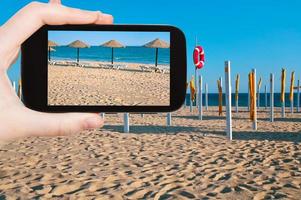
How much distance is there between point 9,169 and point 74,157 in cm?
112

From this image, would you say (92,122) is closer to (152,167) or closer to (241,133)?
(152,167)

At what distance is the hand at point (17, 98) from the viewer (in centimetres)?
147

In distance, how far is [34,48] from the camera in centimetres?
181

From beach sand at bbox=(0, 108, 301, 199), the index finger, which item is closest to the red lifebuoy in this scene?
beach sand at bbox=(0, 108, 301, 199)

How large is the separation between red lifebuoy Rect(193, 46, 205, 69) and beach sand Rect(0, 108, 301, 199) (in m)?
7.73

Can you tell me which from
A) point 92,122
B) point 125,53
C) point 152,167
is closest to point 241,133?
point 152,167

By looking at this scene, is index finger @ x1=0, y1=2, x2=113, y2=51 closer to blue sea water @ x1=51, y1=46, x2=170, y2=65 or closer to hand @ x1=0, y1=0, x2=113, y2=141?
hand @ x1=0, y1=0, x2=113, y2=141

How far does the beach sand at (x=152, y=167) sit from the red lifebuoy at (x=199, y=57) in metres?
7.73

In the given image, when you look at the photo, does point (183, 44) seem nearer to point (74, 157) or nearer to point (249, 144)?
point (74, 157)

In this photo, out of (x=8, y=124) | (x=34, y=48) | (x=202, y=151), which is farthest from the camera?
(x=202, y=151)

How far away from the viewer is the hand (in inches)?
58.1

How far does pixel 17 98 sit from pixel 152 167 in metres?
3.90

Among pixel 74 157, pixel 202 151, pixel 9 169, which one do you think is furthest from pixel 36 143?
pixel 202 151

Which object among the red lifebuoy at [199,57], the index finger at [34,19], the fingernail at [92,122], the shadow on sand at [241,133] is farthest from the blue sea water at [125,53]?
the red lifebuoy at [199,57]
